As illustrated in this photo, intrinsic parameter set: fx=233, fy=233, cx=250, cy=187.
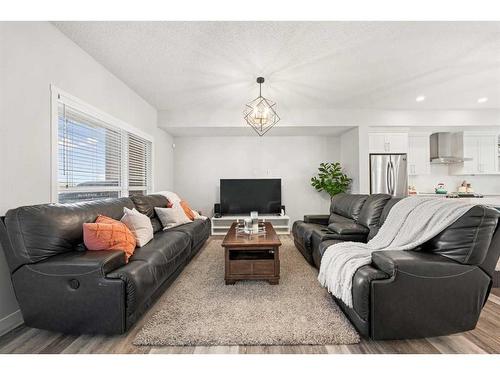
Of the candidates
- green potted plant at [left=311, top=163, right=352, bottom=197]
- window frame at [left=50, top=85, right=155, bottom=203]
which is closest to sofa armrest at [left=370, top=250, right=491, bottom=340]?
Result: window frame at [left=50, top=85, right=155, bottom=203]

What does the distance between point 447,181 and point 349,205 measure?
411 centimetres

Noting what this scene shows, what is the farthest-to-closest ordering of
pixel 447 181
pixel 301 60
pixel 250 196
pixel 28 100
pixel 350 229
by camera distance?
pixel 447 181 → pixel 250 196 → pixel 301 60 → pixel 350 229 → pixel 28 100

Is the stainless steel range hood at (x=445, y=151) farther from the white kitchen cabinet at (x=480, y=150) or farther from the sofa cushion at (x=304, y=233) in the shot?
the sofa cushion at (x=304, y=233)

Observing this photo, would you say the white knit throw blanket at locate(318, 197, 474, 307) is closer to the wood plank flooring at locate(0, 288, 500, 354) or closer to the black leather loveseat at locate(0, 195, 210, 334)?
the wood plank flooring at locate(0, 288, 500, 354)

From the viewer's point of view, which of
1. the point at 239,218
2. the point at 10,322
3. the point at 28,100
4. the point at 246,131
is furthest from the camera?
the point at 246,131

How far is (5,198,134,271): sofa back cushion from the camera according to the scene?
5.23ft

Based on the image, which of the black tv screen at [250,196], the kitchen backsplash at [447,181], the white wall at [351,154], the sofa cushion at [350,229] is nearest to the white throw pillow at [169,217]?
the black tv screen at [250,196]

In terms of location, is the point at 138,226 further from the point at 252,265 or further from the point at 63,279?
the point at 252,265

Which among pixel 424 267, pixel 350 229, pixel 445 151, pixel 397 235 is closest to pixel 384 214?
pixel 350 229

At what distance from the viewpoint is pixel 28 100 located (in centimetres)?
201

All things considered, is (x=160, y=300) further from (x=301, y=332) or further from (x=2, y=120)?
(x=2, y=120)
